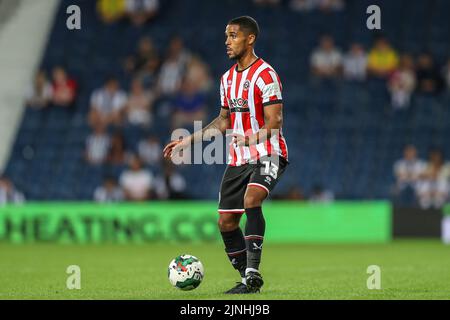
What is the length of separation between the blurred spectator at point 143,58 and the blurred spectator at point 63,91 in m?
1.35

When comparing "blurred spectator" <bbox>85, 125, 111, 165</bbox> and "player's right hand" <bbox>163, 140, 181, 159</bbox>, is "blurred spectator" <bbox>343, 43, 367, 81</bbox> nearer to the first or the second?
"blurred spectator" <bbox>85, 125, 111, 165</bbox>

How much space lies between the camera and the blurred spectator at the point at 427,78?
20.9 metres

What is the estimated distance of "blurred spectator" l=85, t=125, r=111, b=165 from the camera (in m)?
21.0

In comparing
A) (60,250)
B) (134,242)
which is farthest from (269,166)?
(134,242)

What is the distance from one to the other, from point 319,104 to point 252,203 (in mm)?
13422

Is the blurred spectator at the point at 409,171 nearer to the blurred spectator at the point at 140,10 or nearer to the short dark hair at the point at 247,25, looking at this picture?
the blurred spectator at the point at 140,10

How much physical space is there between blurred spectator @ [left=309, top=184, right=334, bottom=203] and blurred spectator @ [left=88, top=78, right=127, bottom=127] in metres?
4.57

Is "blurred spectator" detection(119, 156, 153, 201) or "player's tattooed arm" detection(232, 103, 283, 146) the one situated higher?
"player's tattooed arm" detection(232, 103, 283, 146)

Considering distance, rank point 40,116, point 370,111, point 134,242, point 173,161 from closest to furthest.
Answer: point 134,242, point 173,161, point 370,111, point 40,116

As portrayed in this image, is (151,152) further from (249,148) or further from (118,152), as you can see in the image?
(249,148)

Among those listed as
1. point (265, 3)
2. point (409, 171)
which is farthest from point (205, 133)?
point (265, 3)

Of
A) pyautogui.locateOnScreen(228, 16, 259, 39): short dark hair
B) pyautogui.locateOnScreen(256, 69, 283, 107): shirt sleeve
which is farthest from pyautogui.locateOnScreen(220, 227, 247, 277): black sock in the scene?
pyautogui.locateOnScreen(228, 16, 259, 39): short dark hair

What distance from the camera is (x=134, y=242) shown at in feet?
59.5
